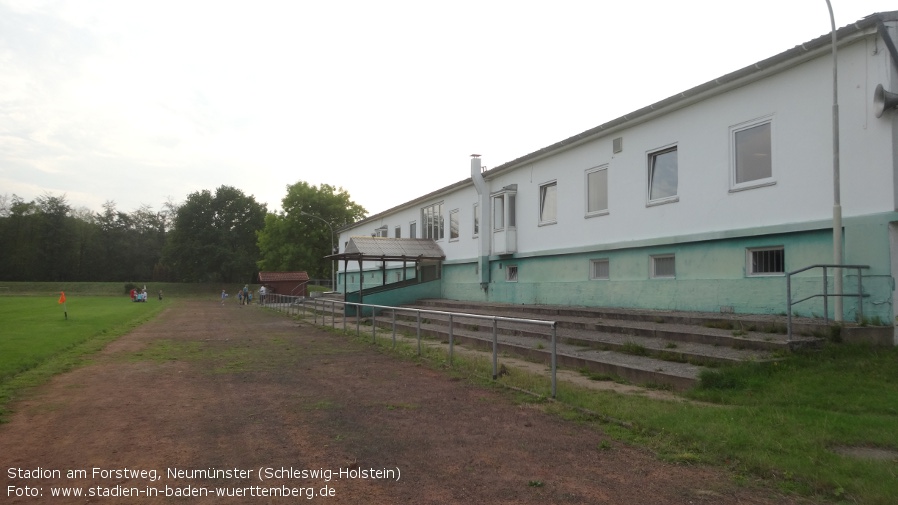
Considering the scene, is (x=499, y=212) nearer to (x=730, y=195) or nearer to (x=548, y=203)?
(x=548, y=203)

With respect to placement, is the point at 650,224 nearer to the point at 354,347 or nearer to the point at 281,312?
the point at 354,347

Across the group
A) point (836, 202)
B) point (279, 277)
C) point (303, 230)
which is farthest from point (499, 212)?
point (303, 230)

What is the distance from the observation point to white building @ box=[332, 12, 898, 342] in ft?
34.3

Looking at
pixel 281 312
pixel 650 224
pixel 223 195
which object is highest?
pixel 223 195

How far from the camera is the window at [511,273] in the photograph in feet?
75.4

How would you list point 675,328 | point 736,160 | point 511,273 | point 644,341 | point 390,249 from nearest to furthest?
point 644,341, point 675,328, point 736,160, point 511,273, point 390,249

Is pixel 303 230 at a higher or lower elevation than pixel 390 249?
higher

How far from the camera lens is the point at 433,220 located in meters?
32.4

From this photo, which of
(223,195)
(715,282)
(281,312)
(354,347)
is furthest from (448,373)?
(223,195)

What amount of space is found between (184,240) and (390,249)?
6079 cm

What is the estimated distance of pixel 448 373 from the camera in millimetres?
10797

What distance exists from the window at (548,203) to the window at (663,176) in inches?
185

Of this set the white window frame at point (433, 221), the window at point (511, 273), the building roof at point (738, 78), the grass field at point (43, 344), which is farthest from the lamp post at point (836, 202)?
the white window frame at point (433, 221)

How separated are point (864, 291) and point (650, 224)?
6066 mm
